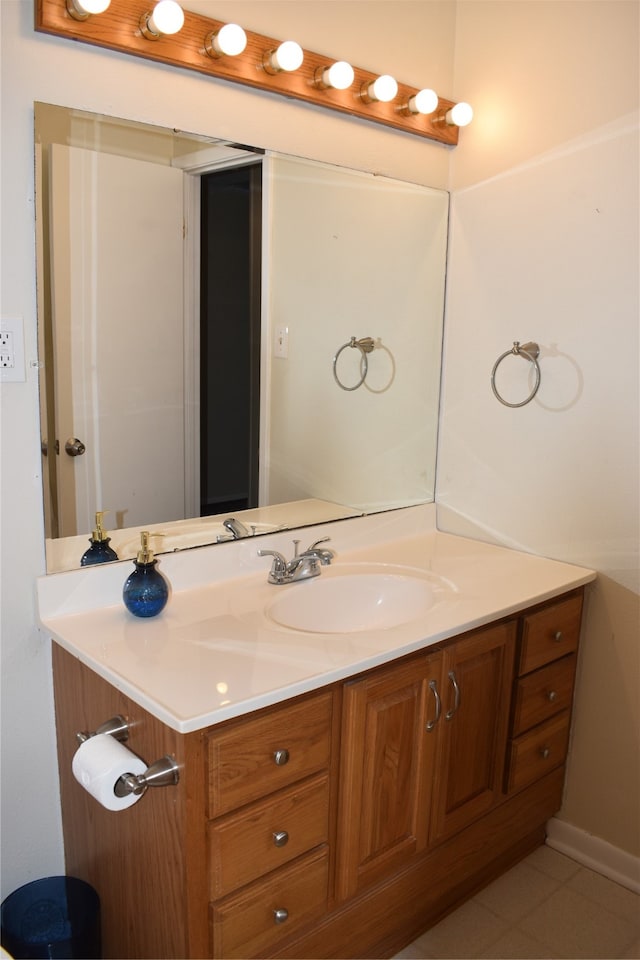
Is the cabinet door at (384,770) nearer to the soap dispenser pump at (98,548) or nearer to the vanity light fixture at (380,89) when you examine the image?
the soap dispenser pump at (98,548)

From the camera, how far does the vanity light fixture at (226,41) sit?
5.04ft

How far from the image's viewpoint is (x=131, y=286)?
61.7 inches

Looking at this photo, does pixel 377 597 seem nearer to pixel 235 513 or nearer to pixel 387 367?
pixel 235 513

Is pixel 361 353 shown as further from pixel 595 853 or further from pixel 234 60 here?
pixel 595 853

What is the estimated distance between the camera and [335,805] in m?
1.43

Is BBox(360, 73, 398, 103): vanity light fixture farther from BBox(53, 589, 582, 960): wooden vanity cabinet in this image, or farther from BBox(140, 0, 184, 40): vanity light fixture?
BBox(53, 589, 582, 960): wooden vanity cabinet

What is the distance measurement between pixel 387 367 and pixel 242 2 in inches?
37.3

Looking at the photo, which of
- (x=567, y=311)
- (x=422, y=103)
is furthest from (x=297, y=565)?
(x=422, y=103)

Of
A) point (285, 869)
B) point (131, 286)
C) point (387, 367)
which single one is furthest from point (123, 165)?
point (285, 869)

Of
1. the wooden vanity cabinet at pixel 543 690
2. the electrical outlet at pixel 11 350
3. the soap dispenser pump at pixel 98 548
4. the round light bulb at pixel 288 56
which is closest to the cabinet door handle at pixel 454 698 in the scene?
the wooden vanity cabinet at pixel 543 690

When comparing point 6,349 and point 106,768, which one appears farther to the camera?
point 6,349

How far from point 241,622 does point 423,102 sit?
4.64 ft

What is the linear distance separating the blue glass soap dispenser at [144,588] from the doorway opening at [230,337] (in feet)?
0.91

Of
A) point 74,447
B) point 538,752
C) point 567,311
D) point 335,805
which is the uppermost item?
point 567,311
